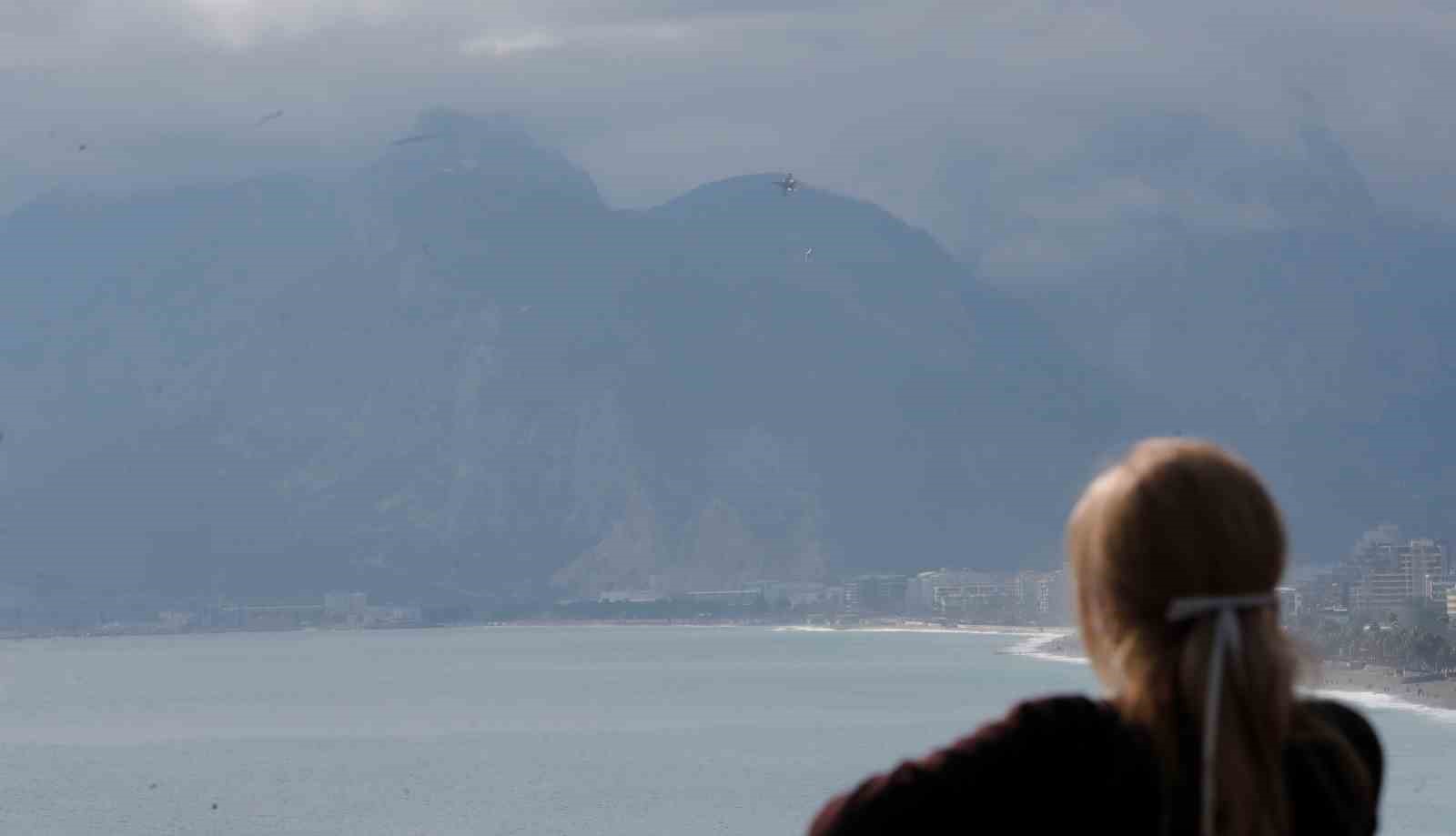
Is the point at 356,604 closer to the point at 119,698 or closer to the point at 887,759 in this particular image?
the point at 119,698

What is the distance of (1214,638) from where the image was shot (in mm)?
1792

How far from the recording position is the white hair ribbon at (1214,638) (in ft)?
5.80

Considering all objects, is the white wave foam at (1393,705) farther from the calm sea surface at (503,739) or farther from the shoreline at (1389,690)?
the calm sea surface at (503,739)

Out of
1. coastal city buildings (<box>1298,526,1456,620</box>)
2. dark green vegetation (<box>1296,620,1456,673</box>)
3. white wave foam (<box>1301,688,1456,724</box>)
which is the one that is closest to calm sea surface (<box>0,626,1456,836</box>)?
white wave foam (<box>1301,688,1456,724</box>)

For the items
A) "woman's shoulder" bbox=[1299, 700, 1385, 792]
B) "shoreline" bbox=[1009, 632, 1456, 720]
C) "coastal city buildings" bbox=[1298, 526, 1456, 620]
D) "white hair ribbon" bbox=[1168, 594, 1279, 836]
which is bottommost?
"coastal city buildings" bbox=[1298, 526, 1456, 620]

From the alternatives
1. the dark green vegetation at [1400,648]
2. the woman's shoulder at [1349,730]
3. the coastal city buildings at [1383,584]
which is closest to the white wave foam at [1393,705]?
the dark green vegetation at [1400,648]

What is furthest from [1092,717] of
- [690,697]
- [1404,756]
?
[690,697]

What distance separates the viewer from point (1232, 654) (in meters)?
1.80

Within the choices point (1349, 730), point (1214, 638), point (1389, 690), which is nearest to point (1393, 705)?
point (1389, 690)

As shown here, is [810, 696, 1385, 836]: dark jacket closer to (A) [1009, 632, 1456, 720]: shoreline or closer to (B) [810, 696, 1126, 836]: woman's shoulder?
(B) [810, 696, 1126, 836]: woman's shoulder

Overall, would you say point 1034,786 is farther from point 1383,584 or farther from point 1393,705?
point 1383,584

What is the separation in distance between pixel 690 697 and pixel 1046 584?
80.0 metres

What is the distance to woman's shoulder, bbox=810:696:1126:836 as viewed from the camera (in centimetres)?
171

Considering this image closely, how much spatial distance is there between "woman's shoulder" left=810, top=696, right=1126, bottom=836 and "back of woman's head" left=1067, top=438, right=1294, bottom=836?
6cm
